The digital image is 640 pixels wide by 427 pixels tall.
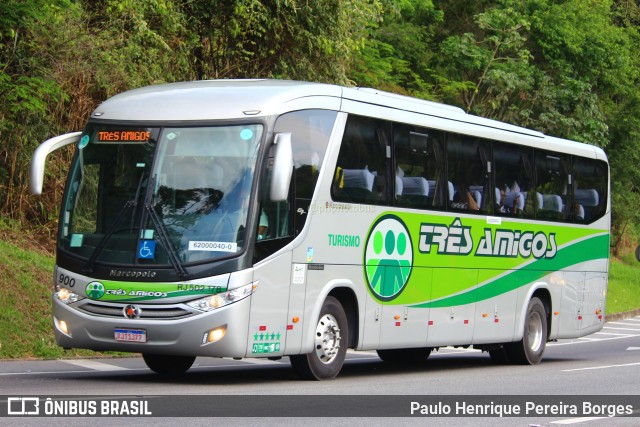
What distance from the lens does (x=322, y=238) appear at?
14.7 metres

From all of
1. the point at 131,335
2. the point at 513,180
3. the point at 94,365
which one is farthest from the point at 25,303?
the point at 513,180

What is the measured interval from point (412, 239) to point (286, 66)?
12.2m

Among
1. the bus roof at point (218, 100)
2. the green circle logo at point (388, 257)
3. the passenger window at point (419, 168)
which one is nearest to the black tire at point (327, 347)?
the green circle logo at point (388, 257)

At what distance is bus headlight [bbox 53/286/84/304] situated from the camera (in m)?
13.8

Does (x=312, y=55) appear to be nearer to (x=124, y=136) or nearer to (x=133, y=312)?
(x=124, y=136)

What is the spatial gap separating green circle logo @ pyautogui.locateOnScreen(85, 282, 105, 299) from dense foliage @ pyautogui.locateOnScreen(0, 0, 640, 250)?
812 cm

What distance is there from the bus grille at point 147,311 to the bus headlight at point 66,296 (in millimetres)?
206

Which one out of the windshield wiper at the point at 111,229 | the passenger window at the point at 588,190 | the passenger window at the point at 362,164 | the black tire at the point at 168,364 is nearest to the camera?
the windshield wiper at the point at 111,229

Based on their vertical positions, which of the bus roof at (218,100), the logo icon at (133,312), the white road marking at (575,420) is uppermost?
the bus roof at (218,100)

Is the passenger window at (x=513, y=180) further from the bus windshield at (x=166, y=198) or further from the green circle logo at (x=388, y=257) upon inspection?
the bus windshield at (x=166, y=198)

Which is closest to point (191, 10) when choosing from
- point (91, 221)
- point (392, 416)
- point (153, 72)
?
point (153, 72)

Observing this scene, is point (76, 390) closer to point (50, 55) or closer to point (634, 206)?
point (50, 55)

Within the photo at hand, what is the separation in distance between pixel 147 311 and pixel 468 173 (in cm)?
648

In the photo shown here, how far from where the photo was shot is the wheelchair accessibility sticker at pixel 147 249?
44.2 ft
